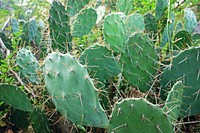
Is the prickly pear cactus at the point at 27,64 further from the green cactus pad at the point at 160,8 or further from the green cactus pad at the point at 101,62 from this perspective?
the green cactus pad at the point at 160,8

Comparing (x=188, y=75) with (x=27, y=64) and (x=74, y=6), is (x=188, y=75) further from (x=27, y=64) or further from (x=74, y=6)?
(x=74, y=6)

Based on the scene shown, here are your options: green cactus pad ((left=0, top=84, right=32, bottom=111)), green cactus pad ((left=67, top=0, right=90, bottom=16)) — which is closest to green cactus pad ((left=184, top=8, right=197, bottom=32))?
green cactus pad ((left=67, top=0, right=90, bottom=16))

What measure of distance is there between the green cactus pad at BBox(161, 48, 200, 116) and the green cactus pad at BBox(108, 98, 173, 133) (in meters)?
0.25

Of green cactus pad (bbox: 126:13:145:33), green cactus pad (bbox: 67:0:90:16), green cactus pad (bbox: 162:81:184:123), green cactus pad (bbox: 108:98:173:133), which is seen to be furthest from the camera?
green cactus pad (bbox: 67:0:90:16)

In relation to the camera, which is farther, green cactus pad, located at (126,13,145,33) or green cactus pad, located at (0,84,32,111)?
green cactus pad, located at (126,13,145,33)

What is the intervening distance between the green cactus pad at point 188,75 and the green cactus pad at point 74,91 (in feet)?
0.93

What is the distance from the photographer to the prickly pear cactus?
1.49 m

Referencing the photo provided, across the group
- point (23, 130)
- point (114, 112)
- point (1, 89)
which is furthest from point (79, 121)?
point (23, 130)

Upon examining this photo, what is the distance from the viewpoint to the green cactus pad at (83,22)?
1.74m

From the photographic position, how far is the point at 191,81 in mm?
1134

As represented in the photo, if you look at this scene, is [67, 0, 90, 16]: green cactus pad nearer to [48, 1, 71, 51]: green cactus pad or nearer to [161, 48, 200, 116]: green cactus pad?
[48, 1, 71, 51]: green cactus pad

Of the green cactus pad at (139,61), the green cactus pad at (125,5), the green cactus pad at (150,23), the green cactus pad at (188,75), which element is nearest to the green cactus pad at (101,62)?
the green cactus pad at (139,61)

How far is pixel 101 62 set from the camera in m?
1.34

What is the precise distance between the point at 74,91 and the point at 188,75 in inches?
14.5
